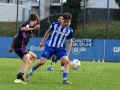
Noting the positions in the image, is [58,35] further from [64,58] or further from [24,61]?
[24,61]

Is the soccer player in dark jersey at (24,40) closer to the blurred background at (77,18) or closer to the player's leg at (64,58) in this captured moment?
the player's leg at (64,58)

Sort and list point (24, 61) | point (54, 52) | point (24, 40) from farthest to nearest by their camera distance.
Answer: point (54, 52), point (24, 40), point (24, 61)

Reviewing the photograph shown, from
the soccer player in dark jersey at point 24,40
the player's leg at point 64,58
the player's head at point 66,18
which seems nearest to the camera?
the player's head at point 66,18

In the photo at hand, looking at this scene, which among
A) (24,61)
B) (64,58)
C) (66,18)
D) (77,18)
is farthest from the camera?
(77,18)

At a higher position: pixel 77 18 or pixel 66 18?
pixel 66 18

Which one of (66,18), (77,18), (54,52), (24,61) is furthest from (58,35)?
(77,18)

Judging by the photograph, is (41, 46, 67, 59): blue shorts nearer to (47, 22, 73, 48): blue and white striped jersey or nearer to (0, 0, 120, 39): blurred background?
(47, 22, 73, 48): blue and white striped jersey

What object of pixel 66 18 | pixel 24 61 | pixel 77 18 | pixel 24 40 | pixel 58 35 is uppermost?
pixel 66 18

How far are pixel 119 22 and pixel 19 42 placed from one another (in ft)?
106

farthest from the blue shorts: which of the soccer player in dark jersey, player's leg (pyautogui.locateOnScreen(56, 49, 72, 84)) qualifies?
the soccer player in dark jersey

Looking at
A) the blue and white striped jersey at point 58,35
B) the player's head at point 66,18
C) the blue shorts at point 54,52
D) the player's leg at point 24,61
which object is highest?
the player's head at point 66,18

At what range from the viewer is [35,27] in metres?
11.2

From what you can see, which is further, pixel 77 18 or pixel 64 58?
pixel 77 18

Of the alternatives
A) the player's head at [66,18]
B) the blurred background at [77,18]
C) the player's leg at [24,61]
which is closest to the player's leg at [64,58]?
the player's head at [66,18]
